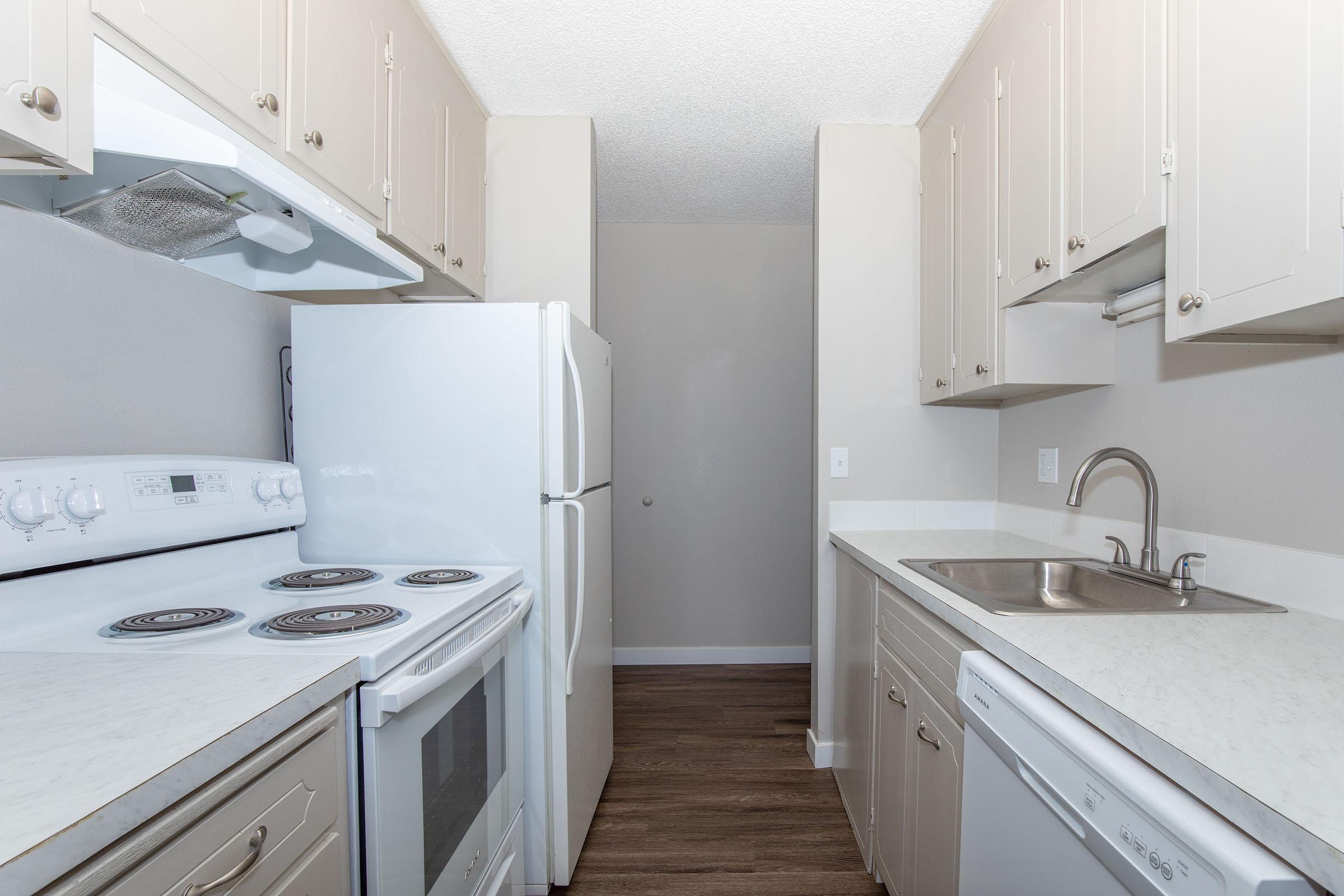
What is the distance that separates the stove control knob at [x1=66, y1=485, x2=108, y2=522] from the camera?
42.8 inches

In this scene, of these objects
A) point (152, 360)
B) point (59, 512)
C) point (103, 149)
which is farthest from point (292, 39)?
point (59, 512)

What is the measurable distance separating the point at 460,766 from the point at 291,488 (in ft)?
2.58

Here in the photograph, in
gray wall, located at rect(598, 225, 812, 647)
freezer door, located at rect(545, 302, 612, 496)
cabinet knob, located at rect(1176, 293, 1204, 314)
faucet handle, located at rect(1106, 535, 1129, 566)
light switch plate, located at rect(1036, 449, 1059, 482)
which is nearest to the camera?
cabinet knob, located at rect(1176, 293, 1204, 314)

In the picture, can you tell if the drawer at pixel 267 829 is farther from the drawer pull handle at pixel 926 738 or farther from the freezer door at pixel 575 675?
the drawer pull handle at pixel 926 738

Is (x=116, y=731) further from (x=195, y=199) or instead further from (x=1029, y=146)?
(x=1029, y=146)

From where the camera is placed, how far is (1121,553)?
66.0 inches

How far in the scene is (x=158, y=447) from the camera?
4.71 ft

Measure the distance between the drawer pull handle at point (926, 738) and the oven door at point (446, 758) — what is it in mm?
934

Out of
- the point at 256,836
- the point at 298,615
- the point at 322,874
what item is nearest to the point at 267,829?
the point at 256,836

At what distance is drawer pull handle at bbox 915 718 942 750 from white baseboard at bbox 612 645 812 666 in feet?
7.74

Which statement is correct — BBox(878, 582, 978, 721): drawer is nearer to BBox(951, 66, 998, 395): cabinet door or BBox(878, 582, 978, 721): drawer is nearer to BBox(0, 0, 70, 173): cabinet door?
BBox(951, 66, 998, 395): cabinet door

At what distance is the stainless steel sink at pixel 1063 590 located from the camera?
4.15 ft

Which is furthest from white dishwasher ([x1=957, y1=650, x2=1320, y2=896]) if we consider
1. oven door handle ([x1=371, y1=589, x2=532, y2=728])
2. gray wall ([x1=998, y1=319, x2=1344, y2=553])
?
oven door handle ([x1=371, y1=589, x2=532, y2=728])

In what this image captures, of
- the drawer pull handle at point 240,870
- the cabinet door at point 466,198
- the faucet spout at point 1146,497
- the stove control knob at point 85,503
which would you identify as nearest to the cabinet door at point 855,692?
the faucet spout at point 1146,497
